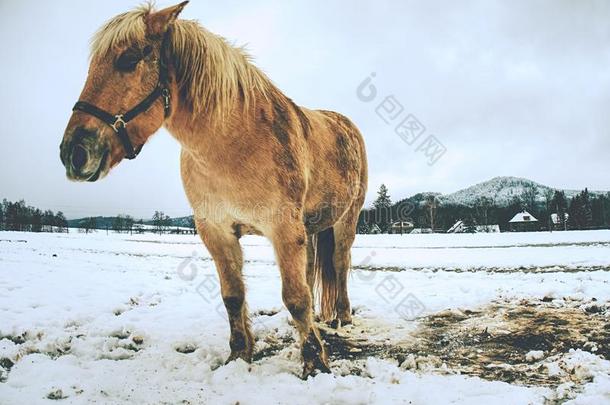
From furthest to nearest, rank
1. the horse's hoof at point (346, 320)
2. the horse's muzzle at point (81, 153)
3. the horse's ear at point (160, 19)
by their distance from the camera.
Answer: the horse's hoof at point (346, 320) → the horse's ear at point (160, 19) → the horse's muzzle at point (81, 153)

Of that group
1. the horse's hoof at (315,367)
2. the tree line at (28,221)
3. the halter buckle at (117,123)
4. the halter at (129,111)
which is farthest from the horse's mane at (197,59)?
the tree line at (28,221)

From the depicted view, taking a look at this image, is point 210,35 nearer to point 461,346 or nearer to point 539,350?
point 461,346

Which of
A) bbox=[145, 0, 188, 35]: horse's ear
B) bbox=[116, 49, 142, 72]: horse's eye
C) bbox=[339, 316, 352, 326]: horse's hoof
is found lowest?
bbox=[339, 316, 352, 326]: horse's hoof

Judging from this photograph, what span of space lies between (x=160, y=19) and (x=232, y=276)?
2.26 metres

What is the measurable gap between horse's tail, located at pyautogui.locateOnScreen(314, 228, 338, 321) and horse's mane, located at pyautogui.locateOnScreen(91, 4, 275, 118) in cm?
259

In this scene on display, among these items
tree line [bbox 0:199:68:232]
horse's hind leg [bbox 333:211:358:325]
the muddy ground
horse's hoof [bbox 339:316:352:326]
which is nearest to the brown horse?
the muddy ground

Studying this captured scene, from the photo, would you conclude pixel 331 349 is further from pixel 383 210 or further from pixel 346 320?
pixel 383 210

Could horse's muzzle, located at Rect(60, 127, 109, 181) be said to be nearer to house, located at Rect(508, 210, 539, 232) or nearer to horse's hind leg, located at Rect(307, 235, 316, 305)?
horse's hind leg, located at Rect(307, 235, 316, 305)

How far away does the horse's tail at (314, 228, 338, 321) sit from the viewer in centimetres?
514

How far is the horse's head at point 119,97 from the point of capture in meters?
2.48

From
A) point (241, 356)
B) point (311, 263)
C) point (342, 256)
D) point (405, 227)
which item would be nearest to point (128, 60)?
point (241, 356)

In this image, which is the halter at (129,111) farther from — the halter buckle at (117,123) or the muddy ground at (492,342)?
the muddy ground at (492,342)

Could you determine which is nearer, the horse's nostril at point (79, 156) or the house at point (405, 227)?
the horse's nostril at point (79, 156)

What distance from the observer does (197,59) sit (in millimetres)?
2979
